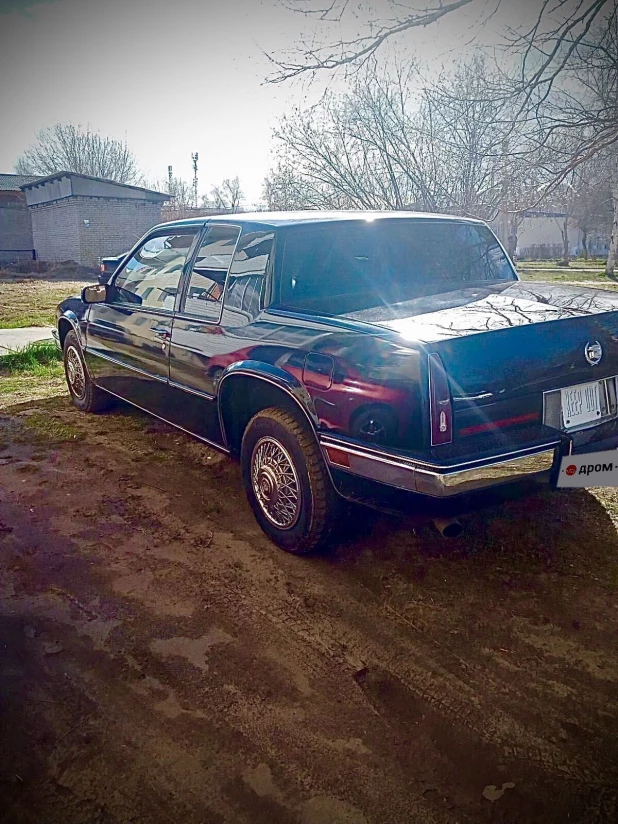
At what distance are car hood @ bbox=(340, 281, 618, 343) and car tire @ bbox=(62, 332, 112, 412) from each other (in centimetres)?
348

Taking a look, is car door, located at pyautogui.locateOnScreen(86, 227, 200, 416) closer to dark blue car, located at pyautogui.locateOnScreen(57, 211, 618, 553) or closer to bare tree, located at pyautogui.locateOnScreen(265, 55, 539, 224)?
dark blue car, located at pyautogui.locateOnScreen(57, 211, 618, 553)

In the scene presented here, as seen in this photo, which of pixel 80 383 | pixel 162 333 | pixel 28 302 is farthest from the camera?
pixel 28 302

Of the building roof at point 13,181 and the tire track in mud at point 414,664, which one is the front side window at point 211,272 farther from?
the building roof at point 13,181

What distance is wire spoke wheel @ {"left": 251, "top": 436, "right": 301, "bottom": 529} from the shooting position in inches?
125

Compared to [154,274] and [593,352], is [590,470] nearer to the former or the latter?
[593,352]

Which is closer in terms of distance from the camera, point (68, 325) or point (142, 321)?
point (142, 321)

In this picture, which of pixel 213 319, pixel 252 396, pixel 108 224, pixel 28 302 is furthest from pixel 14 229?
pixel 252 396

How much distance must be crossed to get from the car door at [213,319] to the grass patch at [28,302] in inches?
312

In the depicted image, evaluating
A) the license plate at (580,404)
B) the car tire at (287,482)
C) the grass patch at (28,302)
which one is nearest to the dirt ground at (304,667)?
the car tire at (287,482)

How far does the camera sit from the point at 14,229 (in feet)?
112

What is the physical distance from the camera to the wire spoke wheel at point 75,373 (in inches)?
227

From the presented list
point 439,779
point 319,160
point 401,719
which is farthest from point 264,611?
point 319,160

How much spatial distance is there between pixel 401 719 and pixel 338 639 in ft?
1.64

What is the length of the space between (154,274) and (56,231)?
1177 inches
